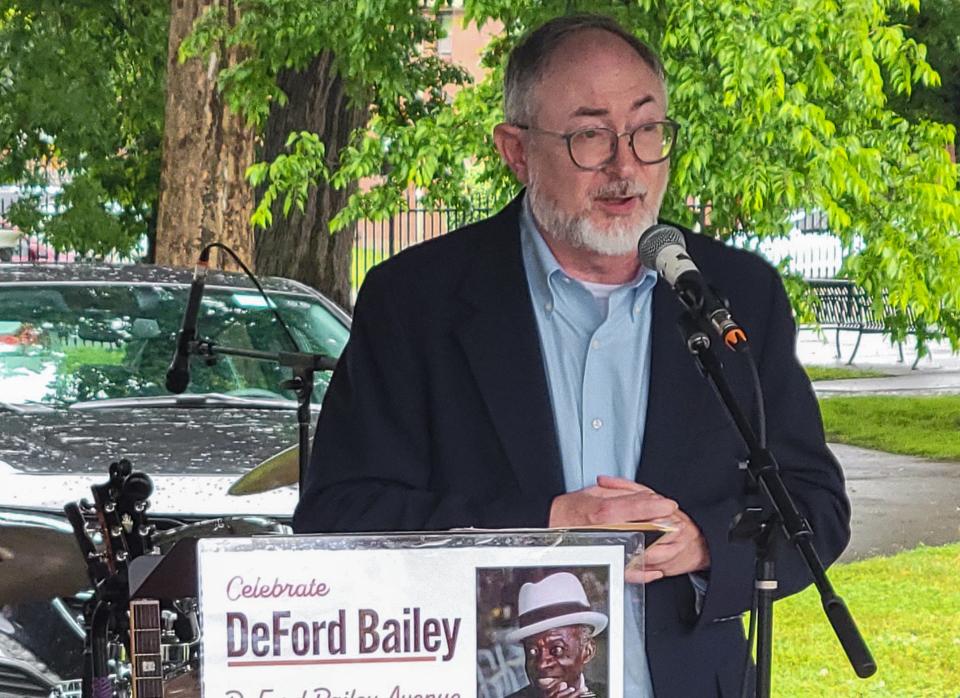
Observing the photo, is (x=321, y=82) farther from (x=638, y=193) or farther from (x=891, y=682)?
(x=638, y=193)

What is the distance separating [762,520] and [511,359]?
2.17 ft

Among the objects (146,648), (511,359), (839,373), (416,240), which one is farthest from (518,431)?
(839,373)

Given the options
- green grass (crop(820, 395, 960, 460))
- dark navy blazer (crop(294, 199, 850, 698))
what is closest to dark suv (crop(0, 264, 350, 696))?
dark navy blazer (crop(294, 199, 850, 698))

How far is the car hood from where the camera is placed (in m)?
5.26

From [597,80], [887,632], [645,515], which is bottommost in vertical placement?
[887,632]

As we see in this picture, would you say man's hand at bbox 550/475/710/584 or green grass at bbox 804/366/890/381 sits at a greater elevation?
man's hand at bbox 550/475/710/584

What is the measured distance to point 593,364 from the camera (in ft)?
10.0

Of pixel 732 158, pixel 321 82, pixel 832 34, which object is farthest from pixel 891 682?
pixel 321 82

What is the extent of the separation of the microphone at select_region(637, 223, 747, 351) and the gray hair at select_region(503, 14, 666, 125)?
0.56 m

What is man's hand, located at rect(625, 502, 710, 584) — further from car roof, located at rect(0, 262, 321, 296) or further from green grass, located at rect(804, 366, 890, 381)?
green grass, located at rect(804, 366, 890, 381)

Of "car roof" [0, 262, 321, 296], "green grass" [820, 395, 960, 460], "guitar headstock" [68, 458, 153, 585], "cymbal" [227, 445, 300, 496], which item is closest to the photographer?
"guitar headstock" [68, 458, 153, 585]

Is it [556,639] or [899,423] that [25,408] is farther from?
[899,423]

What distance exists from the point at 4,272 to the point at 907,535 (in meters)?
6.04

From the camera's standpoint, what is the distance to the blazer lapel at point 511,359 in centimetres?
296
